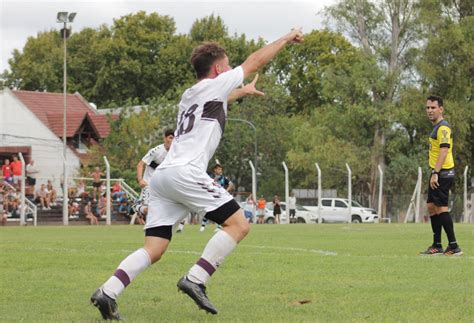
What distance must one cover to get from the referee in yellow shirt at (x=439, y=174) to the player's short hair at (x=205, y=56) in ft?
21.9

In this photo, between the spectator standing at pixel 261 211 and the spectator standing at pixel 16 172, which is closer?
the spectator standing at pixel 16 172

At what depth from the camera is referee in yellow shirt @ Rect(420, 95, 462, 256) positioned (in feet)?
45.0

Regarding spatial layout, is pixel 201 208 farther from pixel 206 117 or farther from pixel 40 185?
pixel 40 185

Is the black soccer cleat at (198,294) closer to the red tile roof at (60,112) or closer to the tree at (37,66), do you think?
the red tile roof at (60,112)

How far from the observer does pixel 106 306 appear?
692 centimetres

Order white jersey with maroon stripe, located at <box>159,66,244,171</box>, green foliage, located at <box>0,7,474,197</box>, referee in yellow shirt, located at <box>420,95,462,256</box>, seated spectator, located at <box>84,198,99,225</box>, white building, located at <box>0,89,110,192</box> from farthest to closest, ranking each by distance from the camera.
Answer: white building, located at <box>0,89,110,192</box>, green foliage, located at <box>0,7,474,197</box>, seated spectator, located at <box>84,198,99,225</box>, referee in yellow shirt, located at <box>420,95,462,256</box>, white jersey with maroon stripe, located at <box>159,66,244,171</box>

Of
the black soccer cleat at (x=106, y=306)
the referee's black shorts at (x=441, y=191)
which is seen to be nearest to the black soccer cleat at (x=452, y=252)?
the referee's black shorts at (x=441, y=191)

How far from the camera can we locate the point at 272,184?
7094 centimetres

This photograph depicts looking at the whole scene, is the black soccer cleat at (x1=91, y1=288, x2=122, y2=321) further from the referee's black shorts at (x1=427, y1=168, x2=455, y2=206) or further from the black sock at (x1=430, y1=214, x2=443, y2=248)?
the black sock at (x1=430, y1=214, x2=443, y2=248)

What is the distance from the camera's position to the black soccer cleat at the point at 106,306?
6.93 meters

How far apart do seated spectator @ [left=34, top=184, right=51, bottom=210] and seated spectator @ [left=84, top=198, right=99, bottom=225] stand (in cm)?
141

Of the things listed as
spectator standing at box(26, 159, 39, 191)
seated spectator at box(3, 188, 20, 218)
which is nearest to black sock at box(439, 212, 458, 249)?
seated spectator at box(3, 188, 20, 218)

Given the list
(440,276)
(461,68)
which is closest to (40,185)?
(461,68)

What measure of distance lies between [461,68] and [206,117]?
51.5 m
